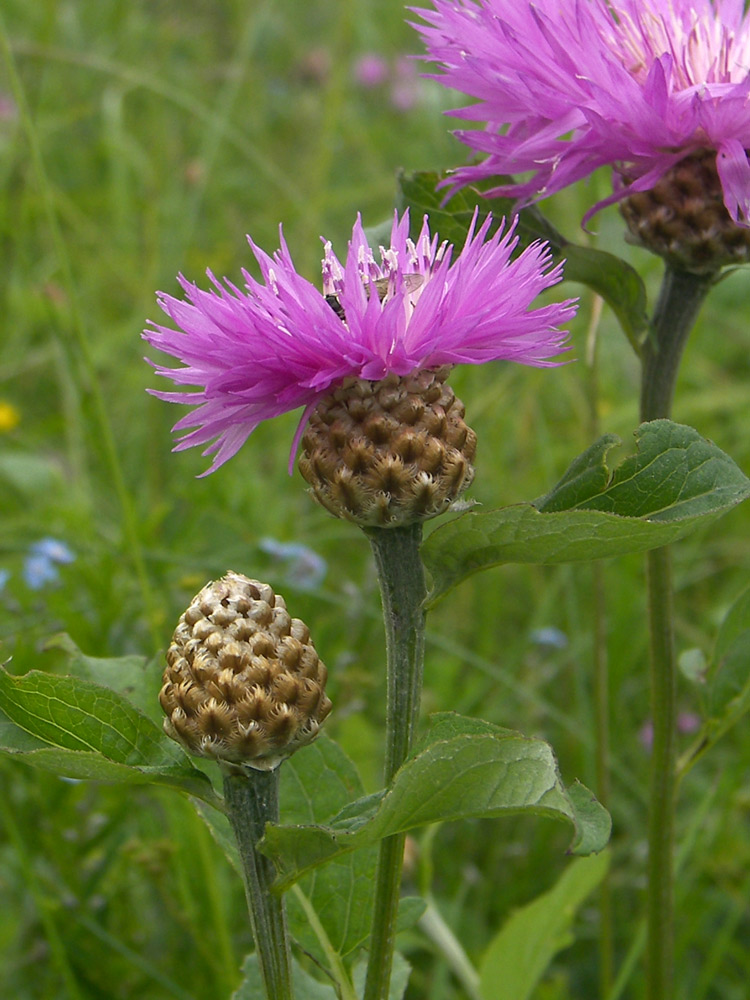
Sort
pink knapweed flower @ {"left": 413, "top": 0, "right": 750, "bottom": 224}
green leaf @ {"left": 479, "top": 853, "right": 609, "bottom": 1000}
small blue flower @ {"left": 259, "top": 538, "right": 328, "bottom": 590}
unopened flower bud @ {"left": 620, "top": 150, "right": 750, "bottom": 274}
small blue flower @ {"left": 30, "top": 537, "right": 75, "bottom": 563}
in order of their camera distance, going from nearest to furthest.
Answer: pink knapweed flower @ {"left": 413, "top": 0, "right": 750, "bottom": 224}, unopened flower bud @ {"left": 620, "top": 150, "right": 750, "bottom": 274}, green leaf @ {"left": 479, "top": 853, "right": 609, "bottom": 1000}, small blue flower @ {"left": 30, "top": 537, "right": 75, "bottom": 563}, small blue flower @ {"left": 259, "top": 538, "right": 328, "bottom": 590}

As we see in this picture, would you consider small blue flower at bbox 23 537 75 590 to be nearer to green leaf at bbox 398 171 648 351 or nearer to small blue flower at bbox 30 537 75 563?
small blue flower at bbox 30 537 75 563

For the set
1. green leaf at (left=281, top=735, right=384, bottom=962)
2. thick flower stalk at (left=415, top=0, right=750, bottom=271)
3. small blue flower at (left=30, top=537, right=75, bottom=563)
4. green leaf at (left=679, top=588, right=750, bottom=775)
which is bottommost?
green leaf at (left=281, top=735, right=384, bottom=962)

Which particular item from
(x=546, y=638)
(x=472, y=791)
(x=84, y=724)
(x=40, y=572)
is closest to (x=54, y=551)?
(x=40, y=572)

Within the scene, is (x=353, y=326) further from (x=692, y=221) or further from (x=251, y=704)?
(x=692, y=221)

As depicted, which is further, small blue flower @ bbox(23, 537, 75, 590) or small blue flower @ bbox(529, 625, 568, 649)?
small blue flower @ bbox(529, 625, 568, 649)

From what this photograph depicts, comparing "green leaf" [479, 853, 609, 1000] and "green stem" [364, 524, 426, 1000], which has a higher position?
"green stem" [364, 524, 426, 1000]

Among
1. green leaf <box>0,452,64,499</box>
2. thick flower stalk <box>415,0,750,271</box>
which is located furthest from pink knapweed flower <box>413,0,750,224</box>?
green leaf <box>0,452,64,499</box>

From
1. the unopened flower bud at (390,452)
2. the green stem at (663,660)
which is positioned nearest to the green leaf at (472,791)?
the unopened flower bud at (390,452)
